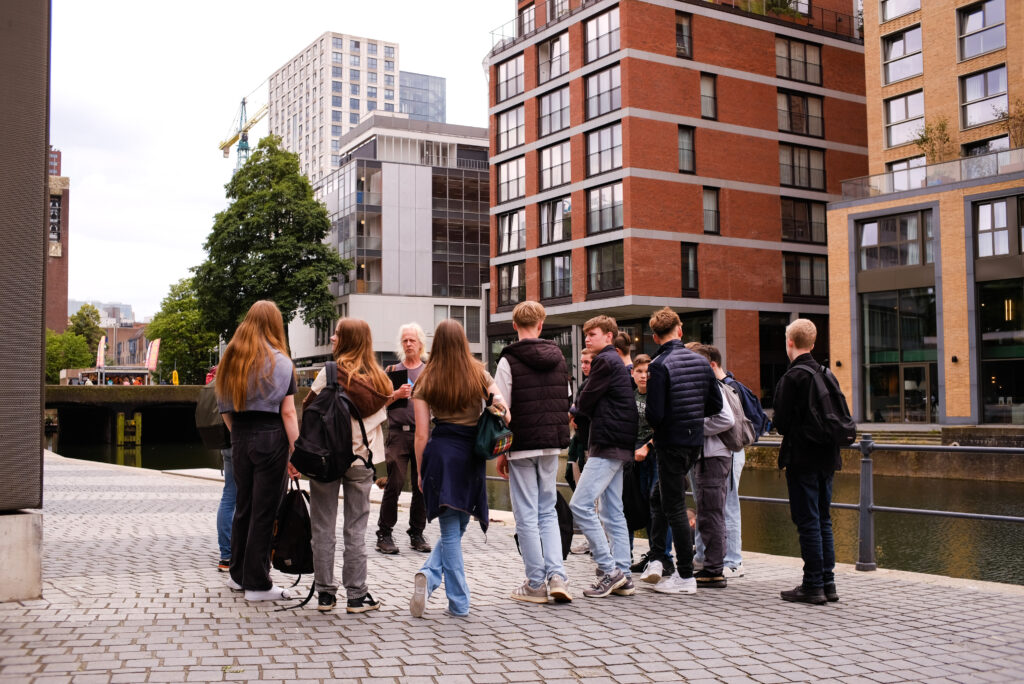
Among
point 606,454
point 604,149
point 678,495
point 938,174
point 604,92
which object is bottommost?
point 678,495

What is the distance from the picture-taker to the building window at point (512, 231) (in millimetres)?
45500

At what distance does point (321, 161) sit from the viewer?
122000 millimetres

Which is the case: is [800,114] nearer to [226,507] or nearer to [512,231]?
[512,231]

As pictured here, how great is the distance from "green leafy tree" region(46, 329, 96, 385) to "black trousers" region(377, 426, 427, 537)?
8445cm

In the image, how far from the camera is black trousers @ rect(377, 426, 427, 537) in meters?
8.51

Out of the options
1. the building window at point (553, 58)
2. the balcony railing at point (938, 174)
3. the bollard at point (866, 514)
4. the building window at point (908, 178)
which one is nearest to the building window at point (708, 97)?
the building window at point (553, 58)

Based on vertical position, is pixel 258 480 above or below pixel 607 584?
above

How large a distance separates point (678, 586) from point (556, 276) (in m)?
36.8

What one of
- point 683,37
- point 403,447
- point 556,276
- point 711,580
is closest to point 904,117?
Result: point 683,37

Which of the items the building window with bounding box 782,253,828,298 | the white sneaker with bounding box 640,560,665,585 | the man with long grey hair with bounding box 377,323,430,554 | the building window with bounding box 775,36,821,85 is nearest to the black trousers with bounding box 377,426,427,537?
the man with long grey hair with bounding box 377,323,430,554

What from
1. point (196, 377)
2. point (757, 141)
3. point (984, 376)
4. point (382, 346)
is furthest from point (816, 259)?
point (196, 377)

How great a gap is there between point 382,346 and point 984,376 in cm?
3734

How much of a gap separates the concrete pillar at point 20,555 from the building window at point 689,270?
35663 mm

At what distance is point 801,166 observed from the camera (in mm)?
43750
